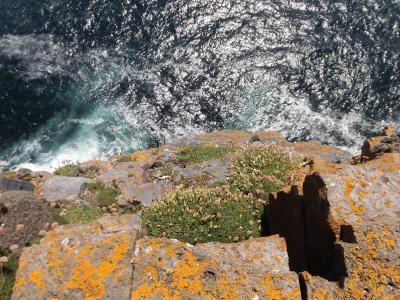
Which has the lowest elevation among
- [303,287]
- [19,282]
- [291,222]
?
[291,222]

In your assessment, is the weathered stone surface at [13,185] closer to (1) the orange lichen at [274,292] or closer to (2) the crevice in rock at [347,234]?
(1) the orange lichen at [274,292]

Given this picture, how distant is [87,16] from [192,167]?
3943 centimetres

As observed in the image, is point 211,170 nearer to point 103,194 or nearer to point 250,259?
point 103,194

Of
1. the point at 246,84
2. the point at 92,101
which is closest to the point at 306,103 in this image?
the point at 246,84

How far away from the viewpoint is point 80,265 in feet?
24.5

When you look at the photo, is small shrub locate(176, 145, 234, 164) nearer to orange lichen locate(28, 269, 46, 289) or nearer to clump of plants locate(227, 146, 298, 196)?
clump of plants locate(227, 146, 298, 196)

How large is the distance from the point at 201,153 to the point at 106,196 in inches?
225

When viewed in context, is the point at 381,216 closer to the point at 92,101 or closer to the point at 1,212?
the point at 1,212

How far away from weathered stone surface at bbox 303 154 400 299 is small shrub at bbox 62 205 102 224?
771cm

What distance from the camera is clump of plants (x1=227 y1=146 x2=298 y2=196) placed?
48.6 feet

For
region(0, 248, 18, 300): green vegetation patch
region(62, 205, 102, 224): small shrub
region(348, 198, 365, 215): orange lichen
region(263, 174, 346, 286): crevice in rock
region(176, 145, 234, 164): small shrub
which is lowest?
region(176, 145, 234, 164): small shrub

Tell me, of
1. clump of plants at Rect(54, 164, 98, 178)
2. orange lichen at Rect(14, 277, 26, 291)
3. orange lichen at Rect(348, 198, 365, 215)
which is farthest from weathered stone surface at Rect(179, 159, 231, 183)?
orange lichen at Rect(14, 277, 26, 291)

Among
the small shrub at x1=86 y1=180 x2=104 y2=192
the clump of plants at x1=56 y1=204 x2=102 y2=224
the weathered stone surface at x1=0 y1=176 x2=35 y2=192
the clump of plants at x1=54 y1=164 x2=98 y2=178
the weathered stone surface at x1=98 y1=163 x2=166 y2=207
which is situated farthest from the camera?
the clump of plants at x1=54 y1=164 x2=98 y2=178

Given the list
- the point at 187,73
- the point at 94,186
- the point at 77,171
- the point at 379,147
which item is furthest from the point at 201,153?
the point at 187,73
